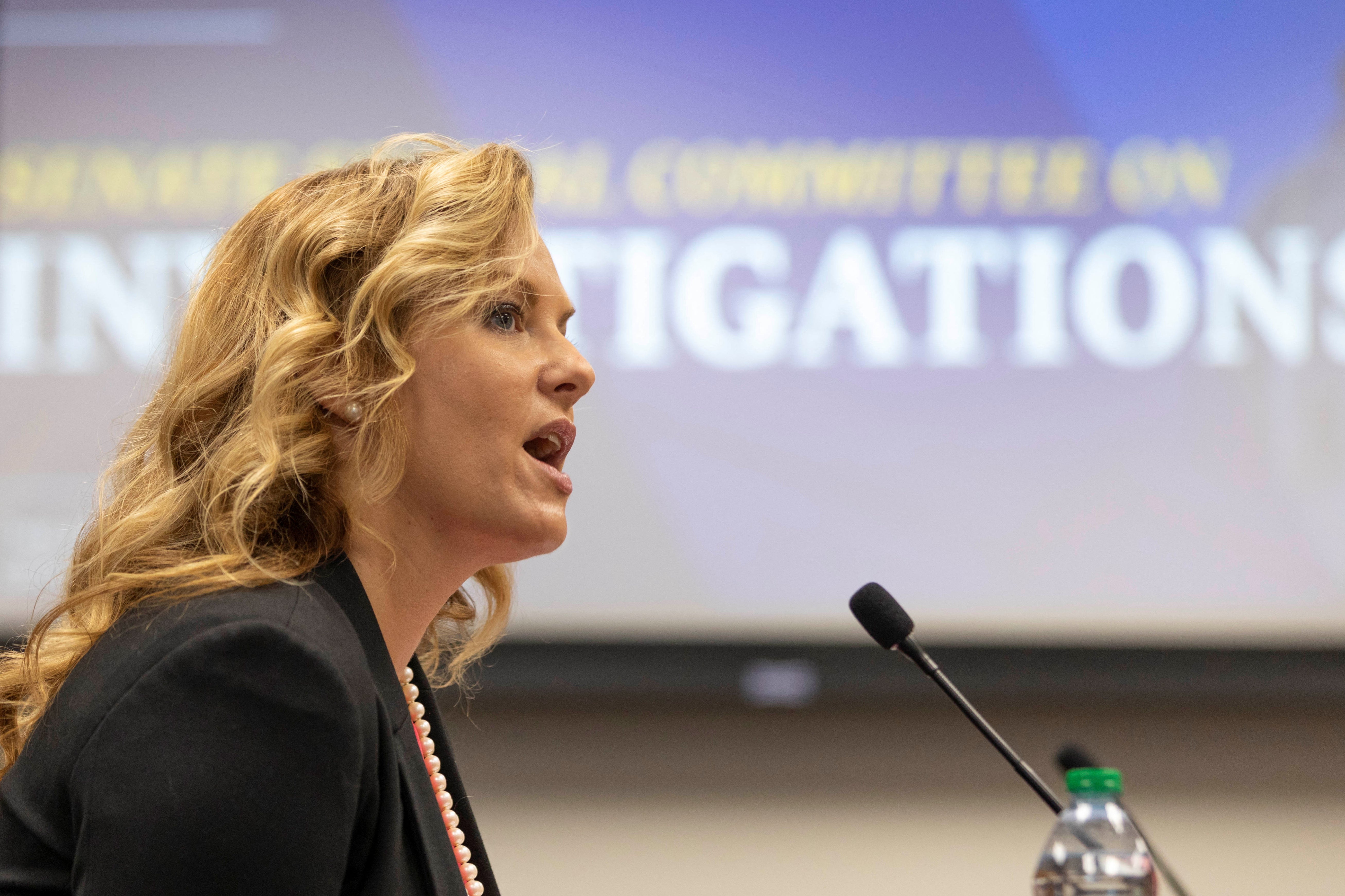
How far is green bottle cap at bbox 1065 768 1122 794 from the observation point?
1.02 m

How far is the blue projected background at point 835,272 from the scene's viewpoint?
251 centimetres

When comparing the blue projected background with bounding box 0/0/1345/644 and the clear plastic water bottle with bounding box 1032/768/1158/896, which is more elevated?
the blue projected background with bounding box 0/0/1345/644

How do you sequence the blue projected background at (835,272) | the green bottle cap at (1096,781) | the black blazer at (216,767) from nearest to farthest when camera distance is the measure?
the black blazer at (216,767) < the green bottle cap at (1096,781) < the blue projected background at (835,272)

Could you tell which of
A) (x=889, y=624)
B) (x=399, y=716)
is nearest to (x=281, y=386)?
(x=399, y=716)

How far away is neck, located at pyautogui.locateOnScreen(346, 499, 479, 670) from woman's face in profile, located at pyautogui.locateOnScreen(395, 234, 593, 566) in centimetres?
1

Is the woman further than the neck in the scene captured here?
No

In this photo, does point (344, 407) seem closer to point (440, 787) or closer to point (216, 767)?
point (216, 767)

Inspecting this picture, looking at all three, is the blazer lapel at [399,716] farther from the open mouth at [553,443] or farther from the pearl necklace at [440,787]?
the open mouth at [553,443]

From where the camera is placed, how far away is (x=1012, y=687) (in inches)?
97.5

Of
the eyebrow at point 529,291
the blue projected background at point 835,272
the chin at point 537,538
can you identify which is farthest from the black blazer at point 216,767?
the blue projected background at point 835,272

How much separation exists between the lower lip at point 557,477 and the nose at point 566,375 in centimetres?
7

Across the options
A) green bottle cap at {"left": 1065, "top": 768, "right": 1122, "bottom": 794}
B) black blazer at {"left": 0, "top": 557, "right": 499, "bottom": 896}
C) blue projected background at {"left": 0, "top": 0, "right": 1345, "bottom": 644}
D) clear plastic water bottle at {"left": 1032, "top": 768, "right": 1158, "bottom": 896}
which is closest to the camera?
black blazer at {"left": 0, "top": 557, "right": 499, "bottom": 896}

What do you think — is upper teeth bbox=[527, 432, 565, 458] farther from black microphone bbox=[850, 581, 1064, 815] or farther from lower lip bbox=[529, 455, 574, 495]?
black microphone bbox=[850, 581, 1064, 815]

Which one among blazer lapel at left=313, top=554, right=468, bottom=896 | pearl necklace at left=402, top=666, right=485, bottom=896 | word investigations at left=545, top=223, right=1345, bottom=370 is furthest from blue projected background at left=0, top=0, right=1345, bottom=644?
blazer lapel at left=313, top=554, right=468, bottom=896
